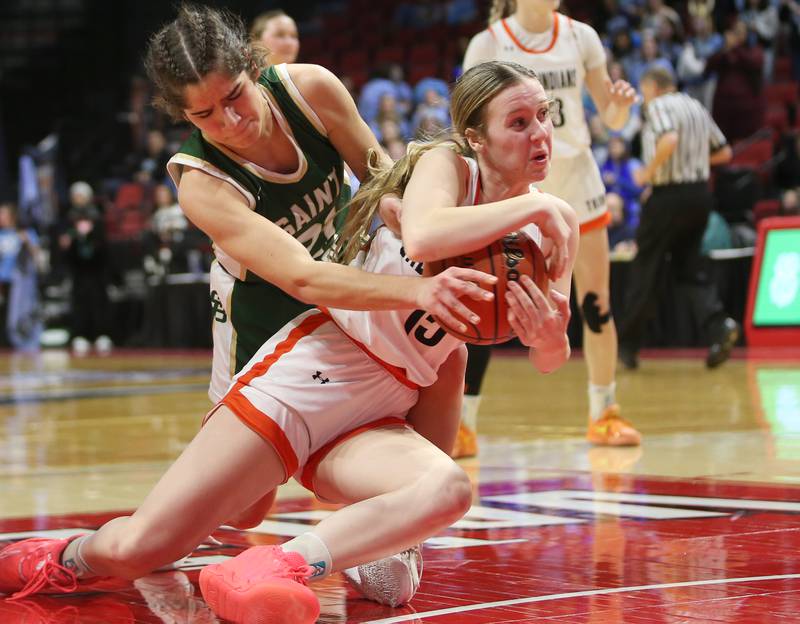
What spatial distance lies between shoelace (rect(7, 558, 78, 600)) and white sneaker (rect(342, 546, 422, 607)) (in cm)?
65

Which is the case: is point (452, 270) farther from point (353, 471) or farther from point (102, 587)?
point (102, 587)

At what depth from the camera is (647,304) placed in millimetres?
9398

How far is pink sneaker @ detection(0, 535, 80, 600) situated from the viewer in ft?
10.1

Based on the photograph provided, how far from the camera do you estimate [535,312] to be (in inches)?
106

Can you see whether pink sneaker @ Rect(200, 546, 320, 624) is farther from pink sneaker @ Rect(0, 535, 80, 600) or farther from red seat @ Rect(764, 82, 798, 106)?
red seat @ Rect(764, 82, 798, 106)

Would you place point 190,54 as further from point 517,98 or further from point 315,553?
point 315,553

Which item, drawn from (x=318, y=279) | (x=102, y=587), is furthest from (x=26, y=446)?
(x=318, y=279)

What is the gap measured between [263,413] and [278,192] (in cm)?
67

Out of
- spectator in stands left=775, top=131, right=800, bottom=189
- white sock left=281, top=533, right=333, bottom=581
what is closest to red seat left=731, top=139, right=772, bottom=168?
spectator in stands left=775, top=131, right=800, bottom=189

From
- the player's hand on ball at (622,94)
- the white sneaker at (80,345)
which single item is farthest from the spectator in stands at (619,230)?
the white sneaker at (80,345)

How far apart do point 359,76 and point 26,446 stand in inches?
522

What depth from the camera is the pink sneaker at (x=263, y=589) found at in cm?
254

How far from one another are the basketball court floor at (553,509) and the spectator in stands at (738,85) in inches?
205

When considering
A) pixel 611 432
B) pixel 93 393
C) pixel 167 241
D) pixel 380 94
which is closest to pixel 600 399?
pixel 611 432
